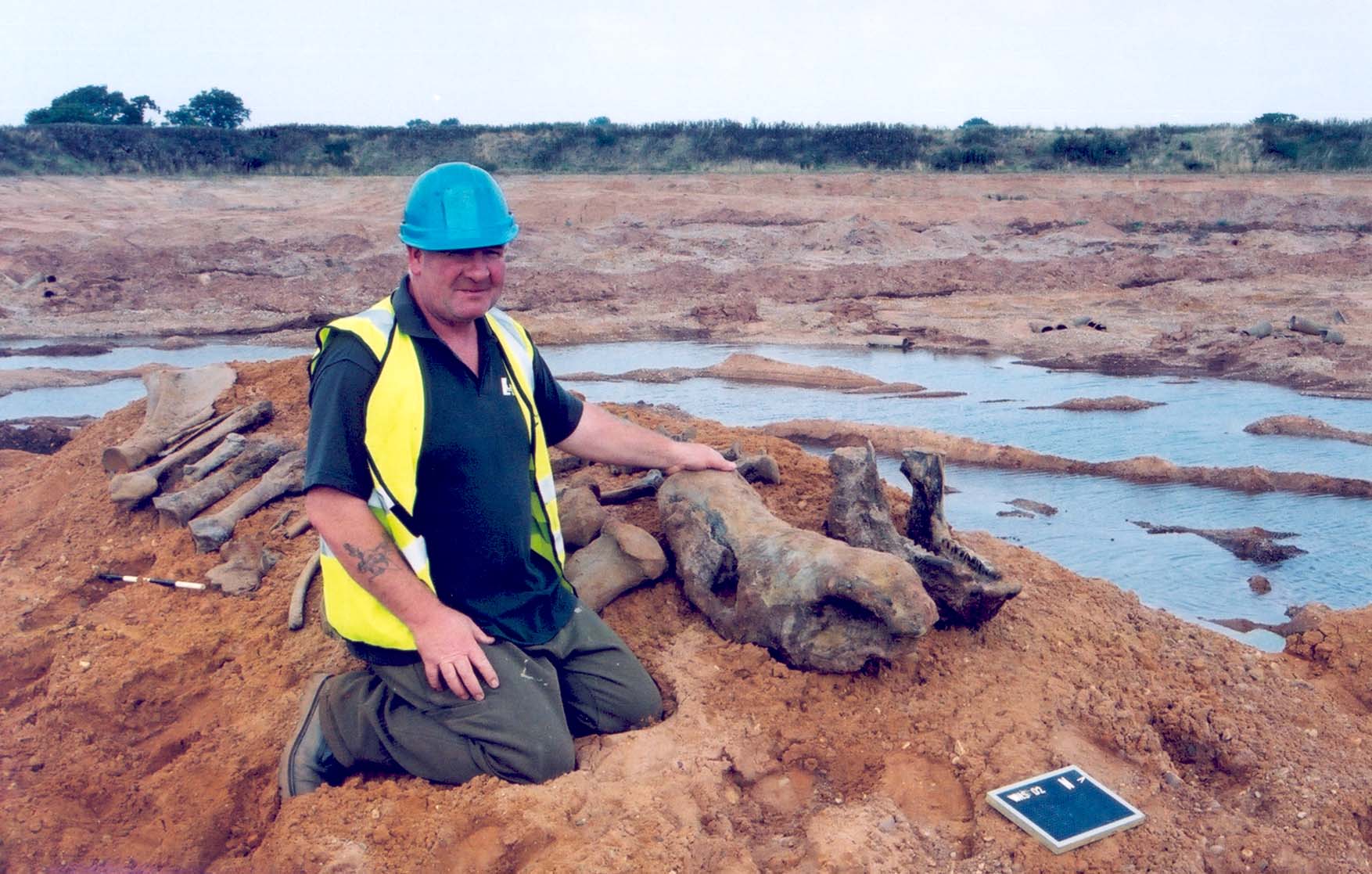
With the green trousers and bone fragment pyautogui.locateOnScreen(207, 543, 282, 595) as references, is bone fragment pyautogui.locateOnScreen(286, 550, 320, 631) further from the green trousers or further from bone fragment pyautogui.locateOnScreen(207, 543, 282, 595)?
the green trousers

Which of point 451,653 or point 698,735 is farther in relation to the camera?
point 698,735

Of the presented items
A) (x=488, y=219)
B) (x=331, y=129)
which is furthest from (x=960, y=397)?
(x=331, y=129)

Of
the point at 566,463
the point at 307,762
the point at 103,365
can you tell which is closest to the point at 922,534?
the point at 566,463

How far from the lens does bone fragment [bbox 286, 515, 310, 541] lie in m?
4.70

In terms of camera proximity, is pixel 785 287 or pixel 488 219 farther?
pixel 785 287

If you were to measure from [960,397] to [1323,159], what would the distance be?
74.7 feet

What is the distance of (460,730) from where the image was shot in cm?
310

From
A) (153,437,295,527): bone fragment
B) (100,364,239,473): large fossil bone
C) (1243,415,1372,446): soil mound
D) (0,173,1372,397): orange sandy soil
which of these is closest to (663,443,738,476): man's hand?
(153,437,295,527): bone fragment

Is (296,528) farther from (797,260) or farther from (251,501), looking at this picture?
(797,260)

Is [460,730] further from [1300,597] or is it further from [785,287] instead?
[785,287]

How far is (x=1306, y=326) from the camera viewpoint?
467 inches

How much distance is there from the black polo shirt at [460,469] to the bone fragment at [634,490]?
1.22 metres

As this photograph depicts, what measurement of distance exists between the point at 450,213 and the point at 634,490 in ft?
6.38

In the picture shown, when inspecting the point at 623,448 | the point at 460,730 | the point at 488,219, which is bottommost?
the point at 460,730
